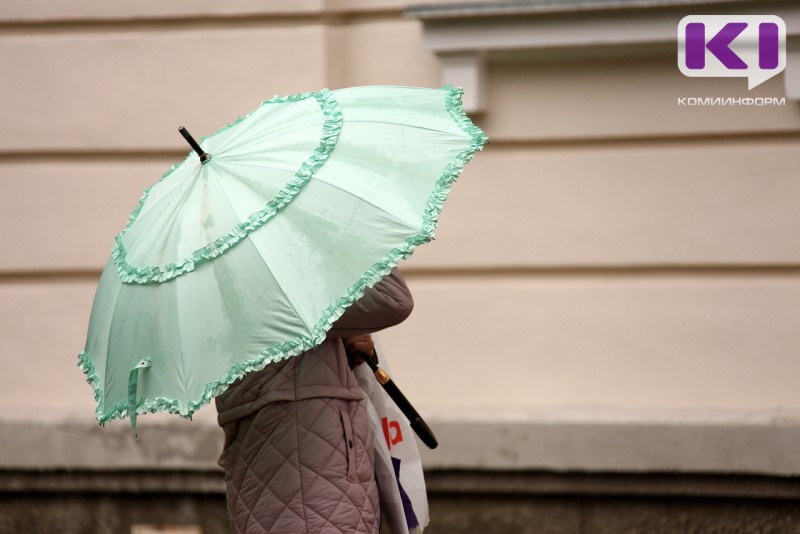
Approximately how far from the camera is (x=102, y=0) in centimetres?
467

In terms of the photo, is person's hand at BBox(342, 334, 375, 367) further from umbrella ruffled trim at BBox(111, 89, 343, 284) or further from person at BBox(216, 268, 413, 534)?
umbrella ruffled trim at BBox(111, 89, 343, 284)

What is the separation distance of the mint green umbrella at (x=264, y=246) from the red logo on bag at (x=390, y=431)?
0.81 meters

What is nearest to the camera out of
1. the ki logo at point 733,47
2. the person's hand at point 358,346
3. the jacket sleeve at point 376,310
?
the jacket sleeve at point 376,310

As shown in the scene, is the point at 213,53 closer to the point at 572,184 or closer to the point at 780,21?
the point at 572,184

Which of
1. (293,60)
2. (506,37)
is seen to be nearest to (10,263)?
(293,60)

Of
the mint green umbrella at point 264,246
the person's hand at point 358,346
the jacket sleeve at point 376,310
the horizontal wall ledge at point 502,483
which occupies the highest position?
the mint green umbrella at point 264,246

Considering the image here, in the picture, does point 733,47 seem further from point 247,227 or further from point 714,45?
point 247,227

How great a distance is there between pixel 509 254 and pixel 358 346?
1734mm

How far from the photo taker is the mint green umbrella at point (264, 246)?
2.27m

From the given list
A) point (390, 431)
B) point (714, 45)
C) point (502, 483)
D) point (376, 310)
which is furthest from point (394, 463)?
point (714, 45)

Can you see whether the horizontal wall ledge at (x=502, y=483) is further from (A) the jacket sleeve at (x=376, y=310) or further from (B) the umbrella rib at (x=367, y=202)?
(B) the umbrella rib at (x=367, y=202)

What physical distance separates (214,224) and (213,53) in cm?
244

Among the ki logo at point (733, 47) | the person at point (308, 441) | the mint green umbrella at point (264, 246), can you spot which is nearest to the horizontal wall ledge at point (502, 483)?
the ki logo at point (733, 47)

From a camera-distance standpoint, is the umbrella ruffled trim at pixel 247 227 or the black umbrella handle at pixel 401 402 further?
the black umbrella handle at pixel 401 402
